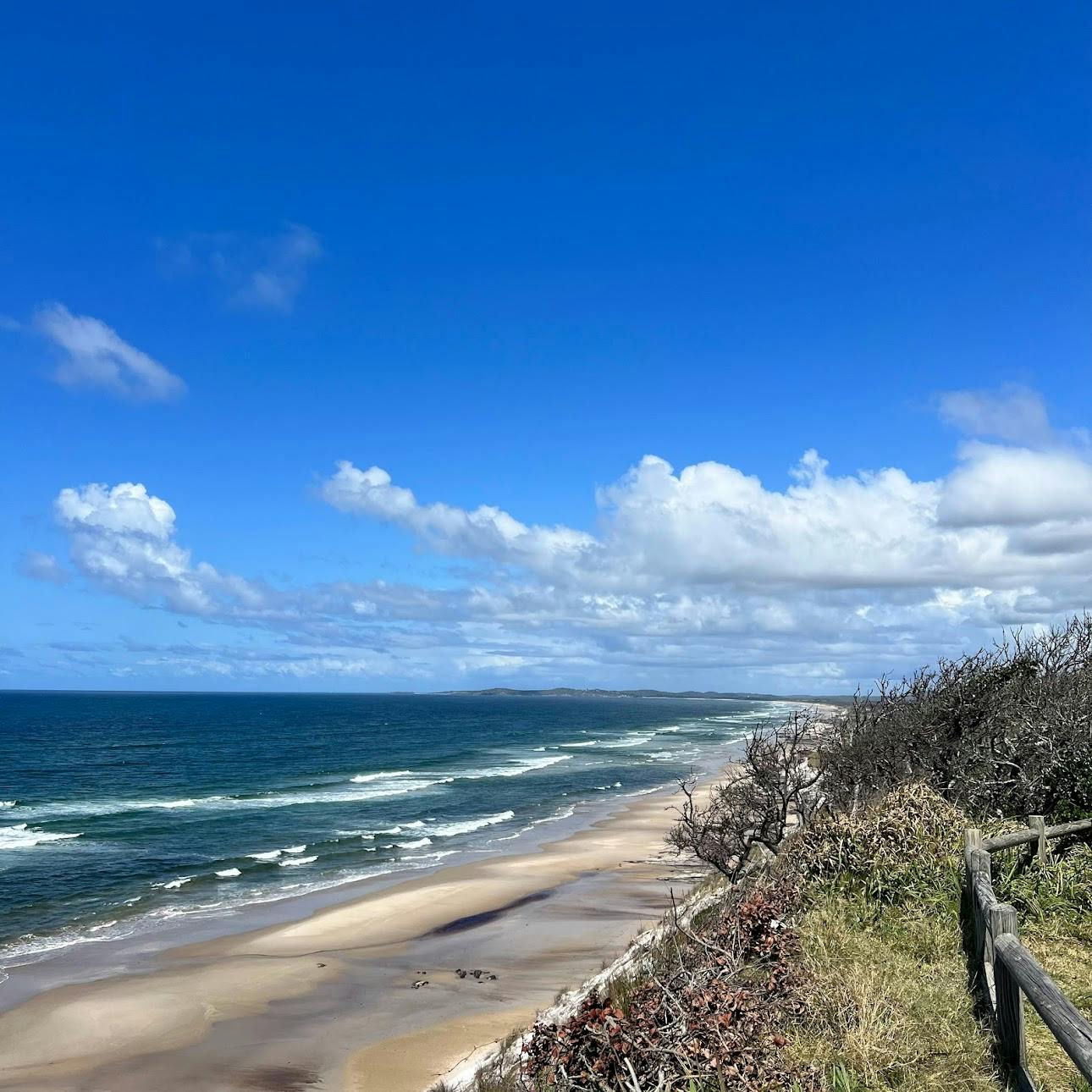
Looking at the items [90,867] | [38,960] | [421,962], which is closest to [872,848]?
[421,962]

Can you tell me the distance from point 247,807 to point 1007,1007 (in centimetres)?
4482

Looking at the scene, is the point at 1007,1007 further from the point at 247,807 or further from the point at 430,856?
the point at 247,807

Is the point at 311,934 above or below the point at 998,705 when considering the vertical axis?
below

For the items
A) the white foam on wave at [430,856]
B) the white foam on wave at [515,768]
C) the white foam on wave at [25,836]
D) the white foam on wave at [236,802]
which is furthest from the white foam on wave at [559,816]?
the white foam on wave at [25,836]

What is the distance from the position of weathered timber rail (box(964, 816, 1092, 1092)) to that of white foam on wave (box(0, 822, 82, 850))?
117 ft

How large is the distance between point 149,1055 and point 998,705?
17.5m

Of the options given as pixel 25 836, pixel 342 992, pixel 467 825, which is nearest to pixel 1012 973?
pixel 342 992

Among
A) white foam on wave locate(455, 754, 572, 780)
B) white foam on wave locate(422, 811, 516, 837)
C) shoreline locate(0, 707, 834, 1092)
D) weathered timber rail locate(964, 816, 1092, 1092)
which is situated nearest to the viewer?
weathered timber rail locate(964, 816, 1092, 1092)

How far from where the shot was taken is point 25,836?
122ft

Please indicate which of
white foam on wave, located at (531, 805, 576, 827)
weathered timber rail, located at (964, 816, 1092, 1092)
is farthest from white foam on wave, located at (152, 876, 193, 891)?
weathered timber rail, located at (964, 816, 1092, 1092)

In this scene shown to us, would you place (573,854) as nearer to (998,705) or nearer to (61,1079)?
(998,705)

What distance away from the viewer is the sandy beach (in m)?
14.6

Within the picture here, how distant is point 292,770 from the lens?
2591 inches

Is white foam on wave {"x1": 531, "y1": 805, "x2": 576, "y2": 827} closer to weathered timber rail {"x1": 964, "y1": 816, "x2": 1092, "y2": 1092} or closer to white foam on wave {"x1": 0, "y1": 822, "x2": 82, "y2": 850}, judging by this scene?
white foam on wave {"x1": 0, "y1": 822, "x2": 82, "y2": 850}
